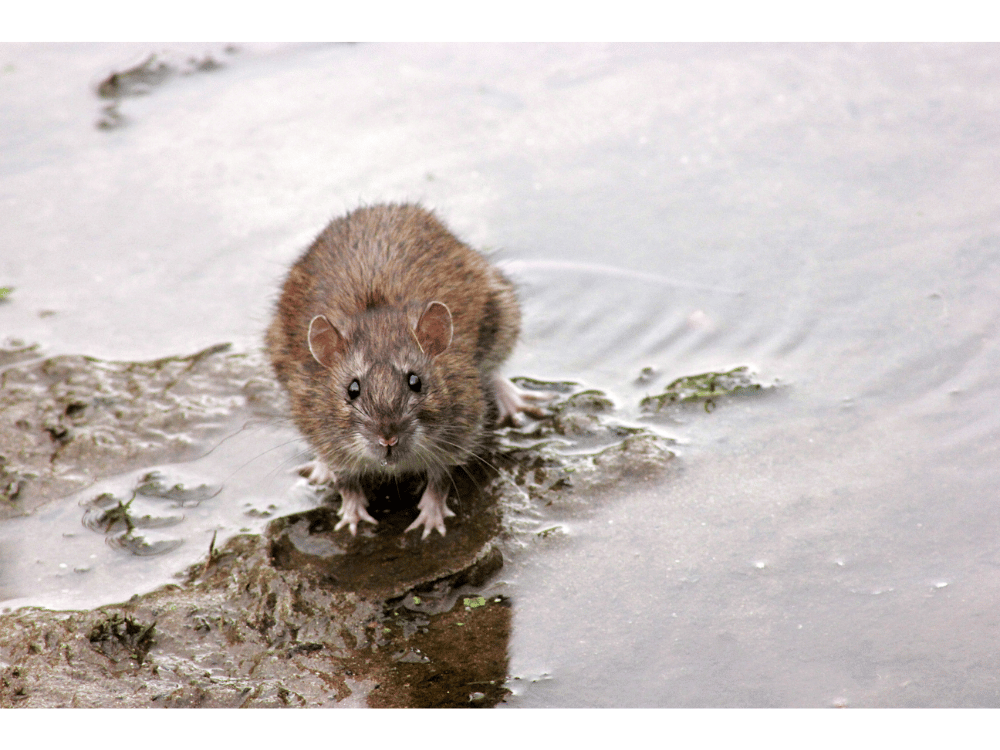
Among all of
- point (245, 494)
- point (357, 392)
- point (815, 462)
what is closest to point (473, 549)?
point (357, 392)

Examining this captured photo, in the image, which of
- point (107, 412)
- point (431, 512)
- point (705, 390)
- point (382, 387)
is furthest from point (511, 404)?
point (107, 412)

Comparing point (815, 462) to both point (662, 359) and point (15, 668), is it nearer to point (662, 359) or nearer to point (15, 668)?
point (662, 359)

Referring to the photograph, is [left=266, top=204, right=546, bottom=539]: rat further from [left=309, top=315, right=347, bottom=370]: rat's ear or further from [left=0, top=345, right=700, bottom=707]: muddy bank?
[left=0, top=345, right=700, bottom=707]: muddy bank

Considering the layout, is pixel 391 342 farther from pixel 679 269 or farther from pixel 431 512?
pixel 679 269

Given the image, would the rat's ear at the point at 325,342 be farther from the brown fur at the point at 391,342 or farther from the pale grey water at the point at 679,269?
the pale grey water at the point at 679,269

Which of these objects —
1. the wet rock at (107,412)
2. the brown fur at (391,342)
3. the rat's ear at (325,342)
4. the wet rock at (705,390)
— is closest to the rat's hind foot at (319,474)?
the brown fur at (391,342)
